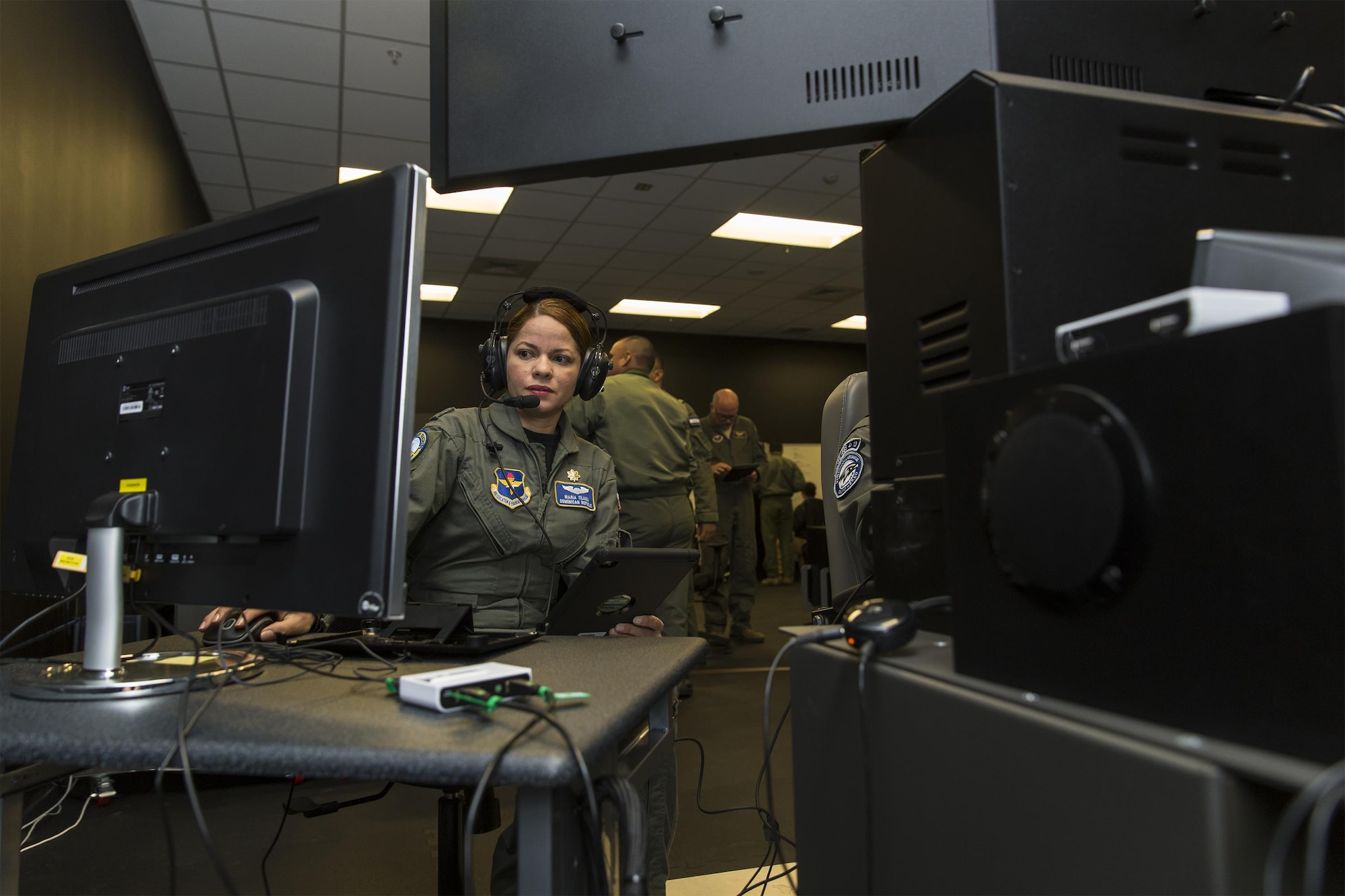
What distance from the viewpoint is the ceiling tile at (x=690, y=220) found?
16.9 feet

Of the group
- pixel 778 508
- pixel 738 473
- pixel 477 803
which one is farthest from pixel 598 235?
pixel 477 803

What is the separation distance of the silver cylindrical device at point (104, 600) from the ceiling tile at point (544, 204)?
13.7 feet

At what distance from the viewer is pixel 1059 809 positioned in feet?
1.33

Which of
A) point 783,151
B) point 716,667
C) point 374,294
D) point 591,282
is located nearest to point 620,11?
point 783,151

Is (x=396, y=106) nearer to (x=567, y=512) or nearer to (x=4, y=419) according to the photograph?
(x=4, y=419)

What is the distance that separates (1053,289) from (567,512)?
973mm

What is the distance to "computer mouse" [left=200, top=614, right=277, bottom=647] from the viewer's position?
3.25ft

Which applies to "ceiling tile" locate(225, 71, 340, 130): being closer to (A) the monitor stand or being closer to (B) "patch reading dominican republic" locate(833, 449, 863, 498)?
(B) "patch reading dominican republic" locate(833, 449, 863, 498)

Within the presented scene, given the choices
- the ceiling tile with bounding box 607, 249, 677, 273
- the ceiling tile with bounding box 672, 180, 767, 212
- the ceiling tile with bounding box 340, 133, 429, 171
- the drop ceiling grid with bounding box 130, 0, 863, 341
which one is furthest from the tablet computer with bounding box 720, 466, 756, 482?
the ceiling tile with bounding box 340, 133, 429, 171

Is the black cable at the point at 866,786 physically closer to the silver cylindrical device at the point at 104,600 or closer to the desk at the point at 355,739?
the desk at the point at 355,739

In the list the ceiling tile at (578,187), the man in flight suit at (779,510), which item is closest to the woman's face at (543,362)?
the ceiling tile at (578,187)

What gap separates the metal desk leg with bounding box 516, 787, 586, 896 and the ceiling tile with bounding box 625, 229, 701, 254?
17.2ft

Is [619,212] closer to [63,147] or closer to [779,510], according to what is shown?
[63,147]

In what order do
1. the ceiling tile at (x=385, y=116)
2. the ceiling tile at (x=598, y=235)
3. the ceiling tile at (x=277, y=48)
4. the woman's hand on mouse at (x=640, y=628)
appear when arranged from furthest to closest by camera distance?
1. the ceiling tile at (x=598, y=235)
2. the ceiling tile at (x=385, y=116)
3. the ceiling tile at (x=277, y=48)
4. the woman's hand on mouse at (x=640, y=628)
